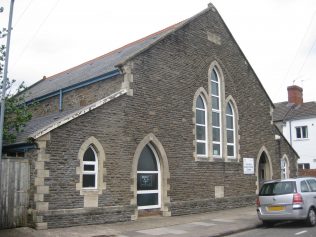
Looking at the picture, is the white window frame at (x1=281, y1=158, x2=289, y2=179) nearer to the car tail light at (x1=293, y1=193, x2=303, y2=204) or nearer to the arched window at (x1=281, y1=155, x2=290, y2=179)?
the arched window at (x1=281, y1=155, x2=290, y2=179)

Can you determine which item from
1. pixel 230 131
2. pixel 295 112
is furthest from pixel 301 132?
pixel 230 131

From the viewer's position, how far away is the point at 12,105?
14.1m

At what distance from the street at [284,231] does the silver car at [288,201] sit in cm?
31

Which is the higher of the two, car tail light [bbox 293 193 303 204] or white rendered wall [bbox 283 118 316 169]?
white rendered wall [bbox 283 118 316 169]

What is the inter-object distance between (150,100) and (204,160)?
4158mm

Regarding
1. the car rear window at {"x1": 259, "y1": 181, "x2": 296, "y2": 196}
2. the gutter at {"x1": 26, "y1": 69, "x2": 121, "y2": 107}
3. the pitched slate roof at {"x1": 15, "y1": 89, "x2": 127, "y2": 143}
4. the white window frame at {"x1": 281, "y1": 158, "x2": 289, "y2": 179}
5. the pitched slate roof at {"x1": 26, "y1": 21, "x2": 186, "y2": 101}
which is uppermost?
the pitched slate roof at {"x1": 26, "y1": 21, "x2": 186, "y2": 101}

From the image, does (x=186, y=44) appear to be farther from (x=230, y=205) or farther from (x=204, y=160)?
(x=230, y=205)

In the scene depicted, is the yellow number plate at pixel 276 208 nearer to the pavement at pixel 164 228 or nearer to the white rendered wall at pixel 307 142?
the pavement at pixel 164 228

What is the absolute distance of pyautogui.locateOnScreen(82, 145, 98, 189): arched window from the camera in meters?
13.2


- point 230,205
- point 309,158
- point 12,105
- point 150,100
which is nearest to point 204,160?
point 230,205

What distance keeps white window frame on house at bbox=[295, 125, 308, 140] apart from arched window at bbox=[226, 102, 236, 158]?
19922 millimetres

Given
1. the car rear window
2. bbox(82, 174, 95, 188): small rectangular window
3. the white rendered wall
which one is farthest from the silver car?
the white rendered wall

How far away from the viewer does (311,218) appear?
43.0 feet

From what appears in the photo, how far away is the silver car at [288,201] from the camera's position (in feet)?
42.1
